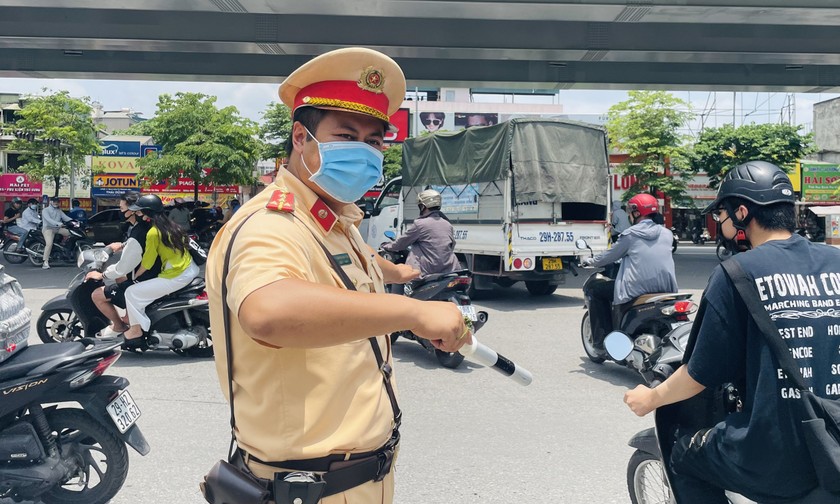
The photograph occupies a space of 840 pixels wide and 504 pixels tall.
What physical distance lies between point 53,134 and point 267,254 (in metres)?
29.2

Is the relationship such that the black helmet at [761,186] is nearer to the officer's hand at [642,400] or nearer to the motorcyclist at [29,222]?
the officer's hand at [642,400]

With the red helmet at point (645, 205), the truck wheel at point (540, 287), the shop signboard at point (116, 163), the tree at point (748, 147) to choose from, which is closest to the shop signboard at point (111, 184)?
the shop signboard at point (116, 163)

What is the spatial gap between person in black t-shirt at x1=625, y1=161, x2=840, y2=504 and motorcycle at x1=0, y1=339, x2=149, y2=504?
2727mm

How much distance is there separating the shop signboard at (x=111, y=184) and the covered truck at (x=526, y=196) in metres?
31.1

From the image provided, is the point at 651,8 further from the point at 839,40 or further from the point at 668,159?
the point at 668,159

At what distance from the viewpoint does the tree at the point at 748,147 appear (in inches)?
1220

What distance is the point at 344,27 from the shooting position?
44.7ft

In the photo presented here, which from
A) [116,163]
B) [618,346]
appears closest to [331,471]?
[618,346]

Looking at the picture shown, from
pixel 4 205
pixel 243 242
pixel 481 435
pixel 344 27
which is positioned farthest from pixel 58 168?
pixel 243 242

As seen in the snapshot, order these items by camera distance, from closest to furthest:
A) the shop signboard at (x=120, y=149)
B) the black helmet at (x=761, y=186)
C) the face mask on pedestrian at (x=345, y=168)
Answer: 1. the face mask on pedestrian at (x=345, y=168)
2. the black helmet at (x=761, y=186)
3. the shop signboard at (x=120, y=149)

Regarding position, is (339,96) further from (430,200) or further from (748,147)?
(748,147)

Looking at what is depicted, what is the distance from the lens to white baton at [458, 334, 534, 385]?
1550 mm

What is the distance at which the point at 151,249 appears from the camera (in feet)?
21.3

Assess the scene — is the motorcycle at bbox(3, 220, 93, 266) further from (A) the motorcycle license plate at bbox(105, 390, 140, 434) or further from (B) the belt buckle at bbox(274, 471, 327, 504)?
(B) the belt buckle at bbox(274, 471, 327, 504)
